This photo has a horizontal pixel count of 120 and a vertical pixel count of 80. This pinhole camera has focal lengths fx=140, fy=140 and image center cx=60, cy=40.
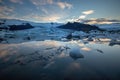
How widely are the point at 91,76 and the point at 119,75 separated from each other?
1304 millimetres

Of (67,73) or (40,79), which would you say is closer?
(40,79)

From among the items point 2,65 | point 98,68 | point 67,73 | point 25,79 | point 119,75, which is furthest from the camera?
Result: point 2,65

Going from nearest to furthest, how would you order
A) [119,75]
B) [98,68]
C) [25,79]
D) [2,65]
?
[25,79] → [119,75] → [98,68] → [2,65]

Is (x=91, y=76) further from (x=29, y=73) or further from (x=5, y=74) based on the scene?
(x=5, y=74)

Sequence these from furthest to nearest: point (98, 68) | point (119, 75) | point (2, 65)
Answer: point (2, 65), point (98, 68), point (119, 75)

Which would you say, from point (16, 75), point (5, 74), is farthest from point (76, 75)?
point (5, 74)

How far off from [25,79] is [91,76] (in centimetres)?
301

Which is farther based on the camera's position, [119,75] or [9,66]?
[9,66]

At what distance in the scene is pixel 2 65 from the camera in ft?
27.2

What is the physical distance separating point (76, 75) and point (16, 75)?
283 cm

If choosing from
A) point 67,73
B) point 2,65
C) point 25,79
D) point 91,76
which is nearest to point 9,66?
point 2,65

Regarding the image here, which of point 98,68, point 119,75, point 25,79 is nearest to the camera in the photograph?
point 25,79

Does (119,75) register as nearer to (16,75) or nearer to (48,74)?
(48,74)

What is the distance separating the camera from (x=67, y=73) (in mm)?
6984
